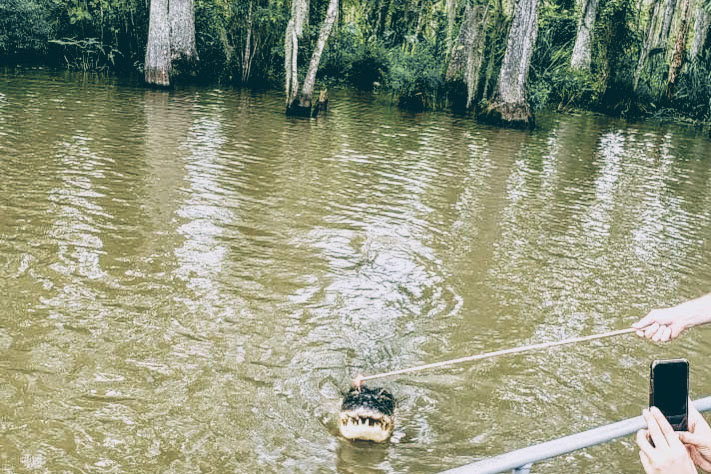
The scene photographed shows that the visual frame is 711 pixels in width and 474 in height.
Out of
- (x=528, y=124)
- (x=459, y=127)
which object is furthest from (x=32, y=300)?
(x=528, y=124)

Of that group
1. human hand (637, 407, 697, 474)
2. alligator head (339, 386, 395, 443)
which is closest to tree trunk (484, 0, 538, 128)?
alligator head (339, 386, 395, 443)

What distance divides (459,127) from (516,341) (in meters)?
13.3

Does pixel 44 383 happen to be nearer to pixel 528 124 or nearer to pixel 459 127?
pixel 459 127

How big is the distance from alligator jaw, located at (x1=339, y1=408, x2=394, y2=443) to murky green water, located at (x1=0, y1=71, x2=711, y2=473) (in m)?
0.10

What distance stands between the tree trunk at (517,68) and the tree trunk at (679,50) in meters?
7.72

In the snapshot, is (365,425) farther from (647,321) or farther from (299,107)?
(299,107)

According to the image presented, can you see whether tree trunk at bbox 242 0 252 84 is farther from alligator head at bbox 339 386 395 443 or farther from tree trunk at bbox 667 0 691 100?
alligator head at bbox 339 386 395 443

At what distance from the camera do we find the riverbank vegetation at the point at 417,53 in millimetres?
21172

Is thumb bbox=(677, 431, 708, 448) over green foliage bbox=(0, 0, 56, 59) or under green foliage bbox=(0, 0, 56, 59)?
under

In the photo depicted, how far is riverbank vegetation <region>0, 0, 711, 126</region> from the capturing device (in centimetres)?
2117

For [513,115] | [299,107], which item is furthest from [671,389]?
[513,115]

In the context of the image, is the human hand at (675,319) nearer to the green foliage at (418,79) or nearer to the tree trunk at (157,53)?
the green foliage at (418,79)

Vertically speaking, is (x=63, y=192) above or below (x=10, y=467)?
above

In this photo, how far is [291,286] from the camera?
6922mm
